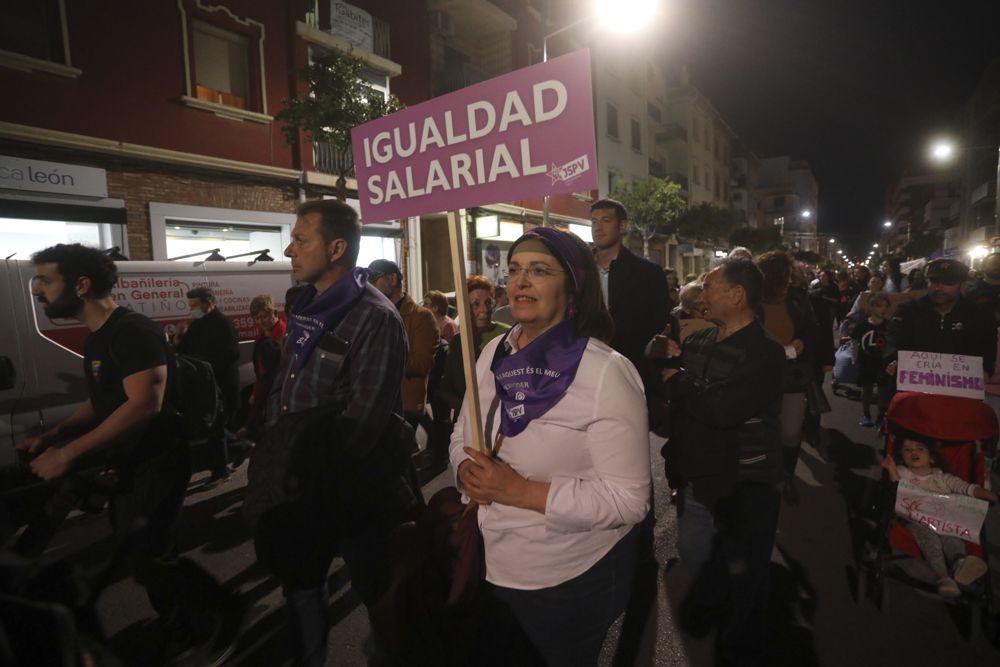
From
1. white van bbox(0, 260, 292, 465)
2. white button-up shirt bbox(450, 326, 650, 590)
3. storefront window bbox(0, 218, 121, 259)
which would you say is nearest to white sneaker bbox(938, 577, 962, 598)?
white button-up shirt bbox(450, 326, 650, 590)

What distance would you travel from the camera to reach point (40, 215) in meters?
8.88

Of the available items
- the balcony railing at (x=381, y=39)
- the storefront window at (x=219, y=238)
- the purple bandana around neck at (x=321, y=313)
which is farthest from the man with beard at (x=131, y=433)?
the balcony railing at (x=381, y=39)

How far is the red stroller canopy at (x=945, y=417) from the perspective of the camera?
10.8 ft

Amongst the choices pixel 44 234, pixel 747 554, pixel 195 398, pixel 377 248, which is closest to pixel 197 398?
pixel 195 398

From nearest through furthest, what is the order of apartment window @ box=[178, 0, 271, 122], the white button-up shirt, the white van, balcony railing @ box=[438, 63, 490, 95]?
the white button-up shirt → the white van → apartment window @ box=[178, 0, 271, 122] → balcony railing @ box=[438, 63, 490, 95]

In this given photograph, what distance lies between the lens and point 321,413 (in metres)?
2.06

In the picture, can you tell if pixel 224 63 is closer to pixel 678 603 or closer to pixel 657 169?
pixel 678 603

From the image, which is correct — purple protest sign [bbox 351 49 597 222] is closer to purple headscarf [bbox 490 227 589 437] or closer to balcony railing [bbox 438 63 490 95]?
purple headscarf [bbox 490 227 589 437]

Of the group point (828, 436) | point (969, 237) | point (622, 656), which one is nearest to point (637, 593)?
point (622, 656)

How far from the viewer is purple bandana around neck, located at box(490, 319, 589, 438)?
1.53 metres

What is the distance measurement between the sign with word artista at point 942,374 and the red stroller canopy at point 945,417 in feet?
0.16

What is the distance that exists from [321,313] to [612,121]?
27109 millimetres

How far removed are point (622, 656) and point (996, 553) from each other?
282 centimetres

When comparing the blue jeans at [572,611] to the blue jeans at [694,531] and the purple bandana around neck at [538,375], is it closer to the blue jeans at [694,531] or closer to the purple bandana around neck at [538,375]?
the purple bandana around neck at [538,375]
